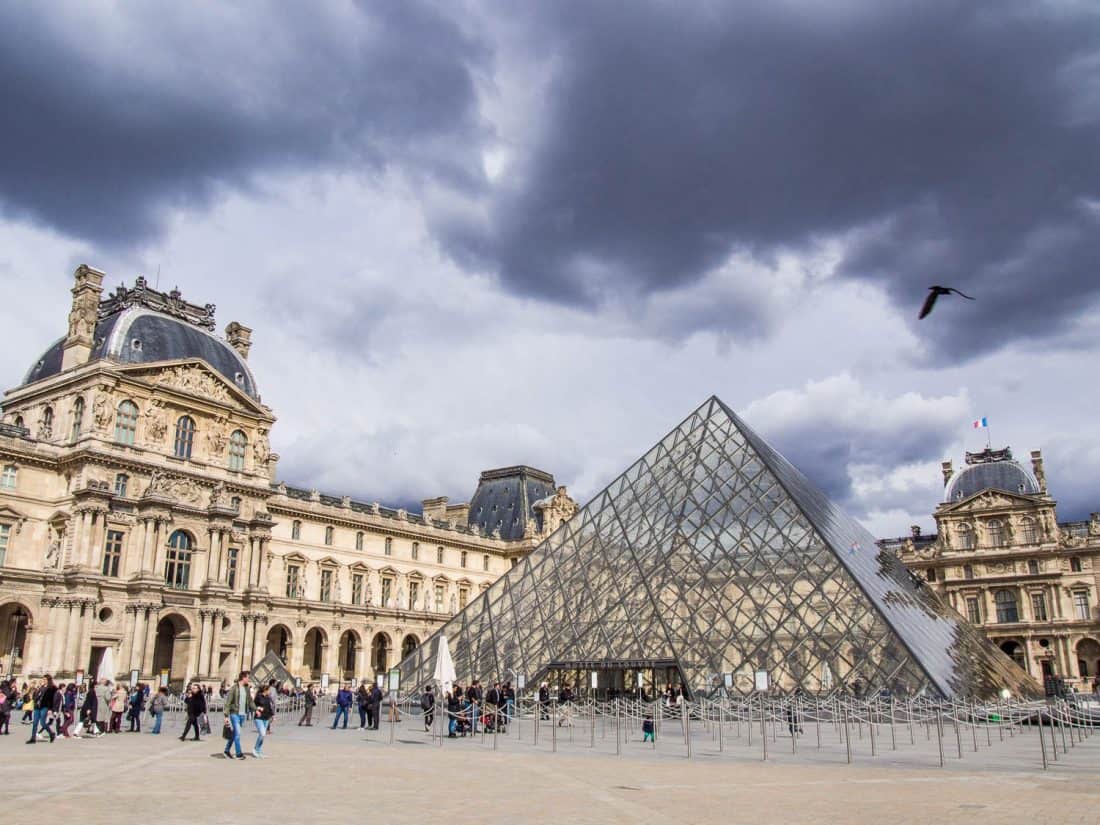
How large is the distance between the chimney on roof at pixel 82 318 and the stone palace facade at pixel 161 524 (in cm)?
7

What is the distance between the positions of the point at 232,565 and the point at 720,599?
1050 inches

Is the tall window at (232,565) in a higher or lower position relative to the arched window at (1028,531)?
lower

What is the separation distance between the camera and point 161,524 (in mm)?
39562

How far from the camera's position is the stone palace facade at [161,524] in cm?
3703

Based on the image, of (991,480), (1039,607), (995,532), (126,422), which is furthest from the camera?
(991,480)

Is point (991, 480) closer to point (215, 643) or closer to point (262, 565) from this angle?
point (262, 565)

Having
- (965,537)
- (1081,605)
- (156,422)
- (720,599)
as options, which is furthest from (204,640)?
(1081,605)

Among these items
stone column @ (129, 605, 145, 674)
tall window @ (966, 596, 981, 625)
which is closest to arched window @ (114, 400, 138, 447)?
stone column @ (129, 605, 145, 674)

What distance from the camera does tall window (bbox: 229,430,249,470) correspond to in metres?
44.7

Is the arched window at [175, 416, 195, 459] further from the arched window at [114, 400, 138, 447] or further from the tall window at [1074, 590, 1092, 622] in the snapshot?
the tall window at [1074, 590, 1092, 622]

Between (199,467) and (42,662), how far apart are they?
1052 cm

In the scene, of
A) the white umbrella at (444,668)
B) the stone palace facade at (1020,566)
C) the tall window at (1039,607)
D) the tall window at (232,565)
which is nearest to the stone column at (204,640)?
the tall window at (232,565)

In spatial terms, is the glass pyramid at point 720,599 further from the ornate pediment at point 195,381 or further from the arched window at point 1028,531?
the arched window at point 1028,531

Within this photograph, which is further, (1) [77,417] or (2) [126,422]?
(2) [126,422]
